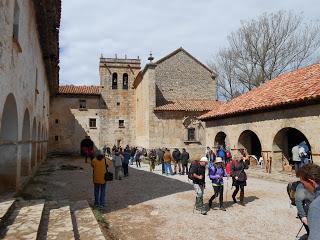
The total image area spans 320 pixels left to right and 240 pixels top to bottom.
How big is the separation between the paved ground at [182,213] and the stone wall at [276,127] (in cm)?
214

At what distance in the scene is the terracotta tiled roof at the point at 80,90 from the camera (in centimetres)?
3769

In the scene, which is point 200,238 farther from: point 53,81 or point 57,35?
point 53,81

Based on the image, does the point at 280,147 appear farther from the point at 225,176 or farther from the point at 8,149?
the point at 8,149

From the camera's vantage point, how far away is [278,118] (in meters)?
15.0

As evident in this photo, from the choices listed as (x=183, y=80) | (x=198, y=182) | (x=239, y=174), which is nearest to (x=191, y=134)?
(x=183, y=80)

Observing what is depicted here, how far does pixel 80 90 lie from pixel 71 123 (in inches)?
159

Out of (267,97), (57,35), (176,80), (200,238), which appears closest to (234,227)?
(200,238)

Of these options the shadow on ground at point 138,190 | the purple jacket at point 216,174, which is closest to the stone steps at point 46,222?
the shadow on ground at point 138,190

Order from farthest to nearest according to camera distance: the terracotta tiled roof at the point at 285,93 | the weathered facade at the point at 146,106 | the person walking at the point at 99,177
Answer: the weathered facade at the point at 146,106
the terracotta tiled roof at the point at 285,93
the person walking at the point at 99,177

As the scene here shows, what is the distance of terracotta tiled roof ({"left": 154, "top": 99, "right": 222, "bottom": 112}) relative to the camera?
31.3m

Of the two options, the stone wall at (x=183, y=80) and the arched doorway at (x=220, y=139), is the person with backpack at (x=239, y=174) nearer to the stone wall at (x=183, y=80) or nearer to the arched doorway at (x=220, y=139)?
the arched doorway at (x=220, y=139)

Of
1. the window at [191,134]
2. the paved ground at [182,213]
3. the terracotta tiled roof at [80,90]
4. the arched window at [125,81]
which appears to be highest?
the arched window at [125,81]

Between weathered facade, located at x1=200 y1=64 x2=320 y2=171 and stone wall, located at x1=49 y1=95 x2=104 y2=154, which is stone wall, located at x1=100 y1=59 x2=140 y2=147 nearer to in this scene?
stone wall, located at x1=49 y1=95 x2=104 y2=154

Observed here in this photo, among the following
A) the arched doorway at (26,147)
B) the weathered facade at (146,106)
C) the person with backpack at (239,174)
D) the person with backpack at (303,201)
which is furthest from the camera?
the weathered facade at (146,106)
